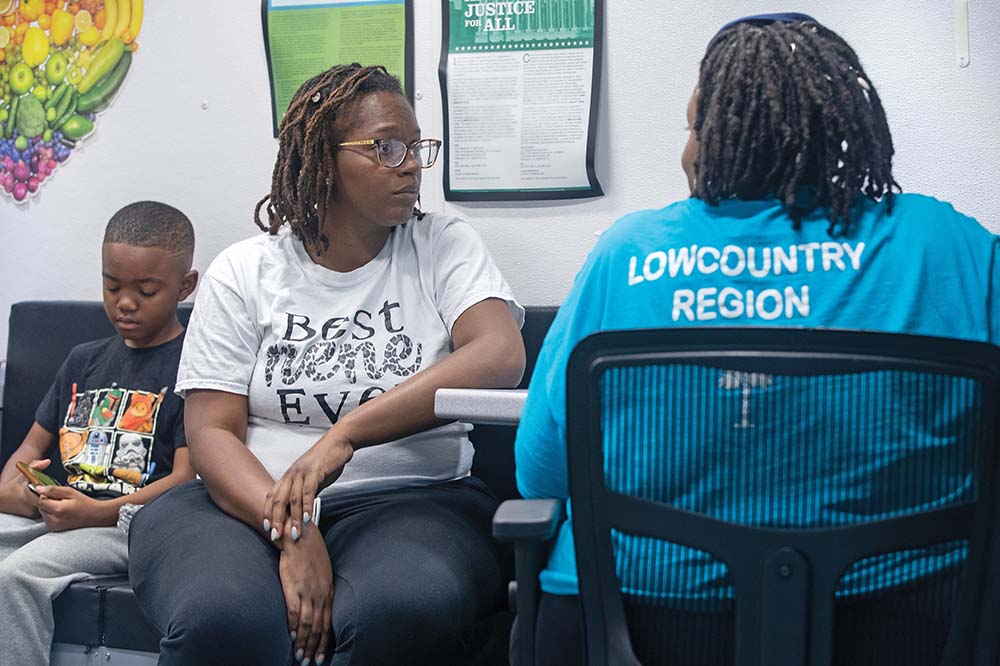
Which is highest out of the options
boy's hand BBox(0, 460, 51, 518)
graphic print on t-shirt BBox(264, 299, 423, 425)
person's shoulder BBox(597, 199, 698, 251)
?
person's shoulder BBox(597, 199, 698, 251)

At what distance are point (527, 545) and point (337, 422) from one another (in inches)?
27.6

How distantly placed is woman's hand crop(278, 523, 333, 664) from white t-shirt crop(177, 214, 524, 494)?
0.72 ft

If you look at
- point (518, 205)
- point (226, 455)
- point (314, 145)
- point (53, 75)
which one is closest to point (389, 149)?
point (314, 145)

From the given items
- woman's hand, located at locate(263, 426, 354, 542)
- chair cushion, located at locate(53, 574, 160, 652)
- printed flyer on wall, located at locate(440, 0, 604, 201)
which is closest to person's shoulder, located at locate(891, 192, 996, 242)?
woman's hand, located at locate(263, 426, 354, 542)

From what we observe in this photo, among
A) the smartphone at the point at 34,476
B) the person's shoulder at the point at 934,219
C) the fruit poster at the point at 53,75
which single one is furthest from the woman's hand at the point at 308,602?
the fruit poster at the point at 53,75

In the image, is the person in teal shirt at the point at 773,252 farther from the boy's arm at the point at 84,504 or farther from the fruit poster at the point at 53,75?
the fruit poster at the point at 53,75

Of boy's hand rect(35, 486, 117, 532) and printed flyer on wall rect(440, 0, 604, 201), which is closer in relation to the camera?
boy's hand rect(35, 486, 117, 532)

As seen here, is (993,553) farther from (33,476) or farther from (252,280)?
(33,476)

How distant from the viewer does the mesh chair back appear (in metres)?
0.89

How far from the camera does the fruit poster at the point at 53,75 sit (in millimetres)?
2504

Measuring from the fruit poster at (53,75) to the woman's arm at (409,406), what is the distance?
1.32m

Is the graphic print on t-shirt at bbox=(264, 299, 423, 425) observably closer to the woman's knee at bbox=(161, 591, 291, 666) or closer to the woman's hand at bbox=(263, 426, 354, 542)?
the woman's hand at bbox=(263, 426, 354, 542)

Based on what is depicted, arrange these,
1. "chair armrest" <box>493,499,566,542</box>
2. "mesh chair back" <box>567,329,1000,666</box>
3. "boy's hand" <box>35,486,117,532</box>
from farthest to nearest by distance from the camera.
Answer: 1. "boy's hand" <box>35,486,117,532</box>
2. "chair armrest" <box>493,499,566,542</box>
3. "mesh chair back" <box>567,329,1000,666</box>

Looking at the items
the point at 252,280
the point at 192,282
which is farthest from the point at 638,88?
the point at 192,282
